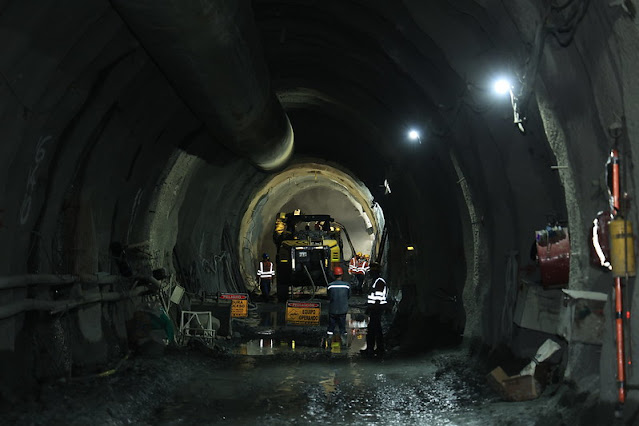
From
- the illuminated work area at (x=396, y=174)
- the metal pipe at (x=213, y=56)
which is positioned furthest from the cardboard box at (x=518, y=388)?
the metal pipe at (x=213, y=56)

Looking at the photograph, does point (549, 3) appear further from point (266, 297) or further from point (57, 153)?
point (266, 297)

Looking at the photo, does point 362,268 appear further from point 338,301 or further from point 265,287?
point 338,301

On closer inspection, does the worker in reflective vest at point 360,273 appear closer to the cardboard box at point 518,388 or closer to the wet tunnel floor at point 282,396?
the wet tunnel floor at point 282,396

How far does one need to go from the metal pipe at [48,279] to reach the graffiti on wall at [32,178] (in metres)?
0.56

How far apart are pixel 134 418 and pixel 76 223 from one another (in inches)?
113

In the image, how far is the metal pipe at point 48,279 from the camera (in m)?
6.48

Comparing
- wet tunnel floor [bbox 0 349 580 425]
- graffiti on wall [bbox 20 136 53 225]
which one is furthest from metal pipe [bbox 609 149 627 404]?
graffiti on wall [bbox 20 136 53 225]

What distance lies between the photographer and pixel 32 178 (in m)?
7.05

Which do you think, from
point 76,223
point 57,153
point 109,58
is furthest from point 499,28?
point 76,223

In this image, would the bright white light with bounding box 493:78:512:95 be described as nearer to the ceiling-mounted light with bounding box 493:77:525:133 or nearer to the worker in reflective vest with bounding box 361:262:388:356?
the ceiling-mounted light with bounding box 493:77:525:133

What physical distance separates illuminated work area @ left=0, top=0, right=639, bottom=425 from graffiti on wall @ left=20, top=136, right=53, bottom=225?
0.03 m

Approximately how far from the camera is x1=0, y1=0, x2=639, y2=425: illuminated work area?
16.7ft

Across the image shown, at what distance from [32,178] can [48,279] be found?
1072mm

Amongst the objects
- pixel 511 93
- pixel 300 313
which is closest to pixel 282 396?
pixel 511 93
